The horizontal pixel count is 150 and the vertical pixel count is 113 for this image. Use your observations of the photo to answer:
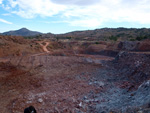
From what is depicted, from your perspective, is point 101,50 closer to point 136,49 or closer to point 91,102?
point 136,49

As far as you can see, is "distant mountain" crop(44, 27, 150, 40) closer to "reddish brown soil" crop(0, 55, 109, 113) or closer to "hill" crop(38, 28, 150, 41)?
"hill" crop(38, 28, 150, 41)

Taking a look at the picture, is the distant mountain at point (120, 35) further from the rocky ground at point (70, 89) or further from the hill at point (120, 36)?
the rocky ground at point (70, 89)

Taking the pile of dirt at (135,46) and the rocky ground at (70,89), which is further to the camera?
the pile of dirt at (135,46)

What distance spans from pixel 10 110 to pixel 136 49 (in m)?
20.8

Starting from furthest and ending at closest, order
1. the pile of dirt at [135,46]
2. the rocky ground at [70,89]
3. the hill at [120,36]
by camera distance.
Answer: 1. the hill at [120,36]
2. the pile of dirt at [135,46]
3. the rocky ground at [70,89]

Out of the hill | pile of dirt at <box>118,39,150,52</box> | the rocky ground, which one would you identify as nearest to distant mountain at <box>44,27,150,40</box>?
the hill

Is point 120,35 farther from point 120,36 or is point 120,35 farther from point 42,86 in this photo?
point 42,86

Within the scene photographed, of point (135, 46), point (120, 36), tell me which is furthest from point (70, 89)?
point (120, 36)

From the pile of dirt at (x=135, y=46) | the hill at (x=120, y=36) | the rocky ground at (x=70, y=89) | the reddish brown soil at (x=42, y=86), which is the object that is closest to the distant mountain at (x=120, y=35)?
the hill at (x=120, y=36)

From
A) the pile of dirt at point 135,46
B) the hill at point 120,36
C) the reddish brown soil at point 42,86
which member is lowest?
the reddish brown soil at point 42,86

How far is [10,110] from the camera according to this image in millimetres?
6680

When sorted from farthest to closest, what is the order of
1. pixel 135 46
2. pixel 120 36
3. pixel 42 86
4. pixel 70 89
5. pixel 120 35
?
1. pixel 120 35
2. pixel 120 36
3. pixel 135 46
4. pixel 42 86
5. pixel 70 89

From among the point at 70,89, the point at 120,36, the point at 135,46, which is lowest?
the point at 70,89

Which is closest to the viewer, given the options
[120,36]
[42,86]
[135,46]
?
[42,86]
